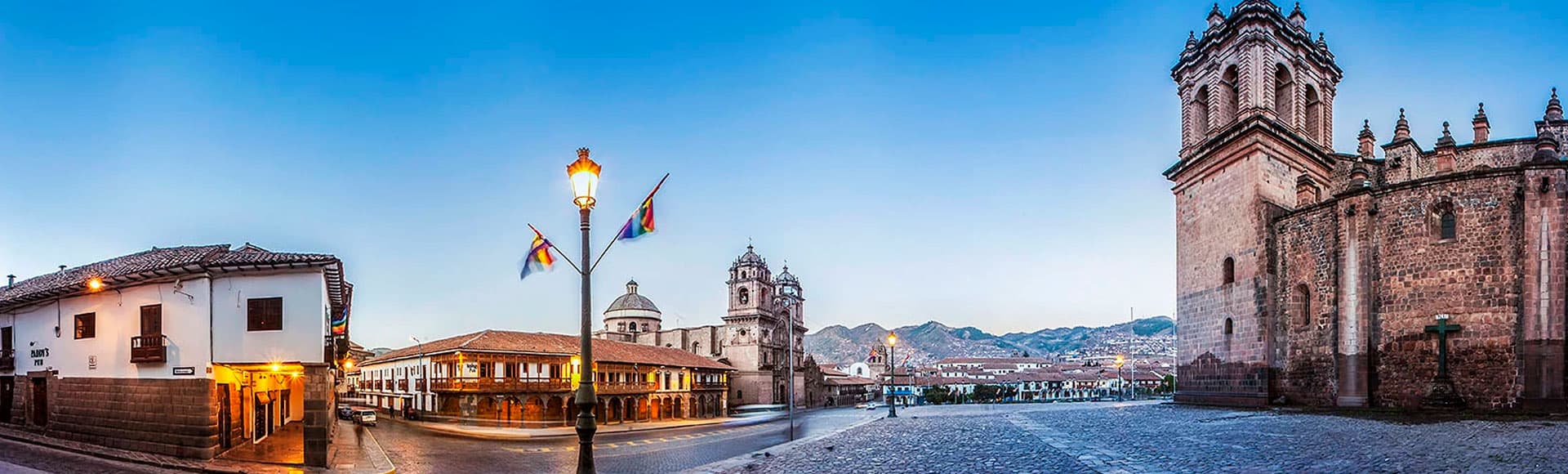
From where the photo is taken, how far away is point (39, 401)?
2302 centimetres

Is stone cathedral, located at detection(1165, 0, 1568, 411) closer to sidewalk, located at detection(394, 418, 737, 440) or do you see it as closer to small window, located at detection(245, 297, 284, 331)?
sidewalk, located at detection(394, 418, 737, 440)

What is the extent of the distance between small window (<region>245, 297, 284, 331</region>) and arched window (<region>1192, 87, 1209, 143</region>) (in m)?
30.0

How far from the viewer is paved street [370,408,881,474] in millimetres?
19094

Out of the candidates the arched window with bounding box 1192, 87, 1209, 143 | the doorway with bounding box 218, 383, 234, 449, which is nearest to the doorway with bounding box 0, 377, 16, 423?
the doorway with bounding box 218, 383, 234, 449

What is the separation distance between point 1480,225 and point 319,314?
1110 inches

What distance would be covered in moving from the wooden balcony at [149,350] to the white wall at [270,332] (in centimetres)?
123

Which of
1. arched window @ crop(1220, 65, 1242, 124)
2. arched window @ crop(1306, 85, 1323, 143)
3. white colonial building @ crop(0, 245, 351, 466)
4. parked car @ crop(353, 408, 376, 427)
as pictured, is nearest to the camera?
white colonial building @ crop(0, 245, 351, 466)

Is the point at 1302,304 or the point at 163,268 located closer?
the point at 163,268

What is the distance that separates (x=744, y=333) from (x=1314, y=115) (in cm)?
4996

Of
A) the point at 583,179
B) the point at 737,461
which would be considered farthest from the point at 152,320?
the point at 583,179

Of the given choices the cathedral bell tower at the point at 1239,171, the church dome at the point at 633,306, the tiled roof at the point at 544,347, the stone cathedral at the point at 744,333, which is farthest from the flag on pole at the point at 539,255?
the church dome at the point at 633,306

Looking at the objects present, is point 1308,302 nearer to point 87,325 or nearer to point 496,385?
point 87,325

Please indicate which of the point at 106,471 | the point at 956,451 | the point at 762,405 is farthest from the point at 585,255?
the point at 762,405

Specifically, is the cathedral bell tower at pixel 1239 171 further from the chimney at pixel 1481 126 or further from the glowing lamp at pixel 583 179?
the glowing lamp at pixel 583 179
